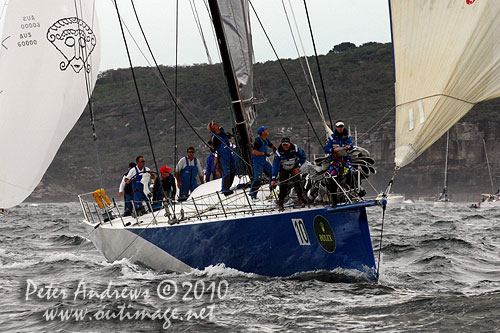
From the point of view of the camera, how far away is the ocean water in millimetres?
5926

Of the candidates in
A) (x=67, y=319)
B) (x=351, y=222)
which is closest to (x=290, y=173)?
(x=351, y=222)

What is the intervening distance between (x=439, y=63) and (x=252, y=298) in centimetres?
303

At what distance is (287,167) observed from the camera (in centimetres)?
814

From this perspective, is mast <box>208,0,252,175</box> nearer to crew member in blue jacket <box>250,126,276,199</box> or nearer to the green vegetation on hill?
crew member in blue jacket <box>250,126,276,199</box>

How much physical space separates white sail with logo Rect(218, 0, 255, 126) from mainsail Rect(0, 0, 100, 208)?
2.24m

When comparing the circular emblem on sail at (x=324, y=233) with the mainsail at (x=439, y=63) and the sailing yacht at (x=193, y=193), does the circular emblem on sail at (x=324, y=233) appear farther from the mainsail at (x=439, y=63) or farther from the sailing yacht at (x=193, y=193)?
the mainsail at (x=439, y=63)

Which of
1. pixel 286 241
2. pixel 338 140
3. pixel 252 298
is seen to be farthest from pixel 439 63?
pixel 286 241

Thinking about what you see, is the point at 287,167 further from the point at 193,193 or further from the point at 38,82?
the point at 38,82

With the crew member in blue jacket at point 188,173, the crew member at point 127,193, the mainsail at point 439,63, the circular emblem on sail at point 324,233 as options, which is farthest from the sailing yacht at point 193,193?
the mainsail at point 439,63

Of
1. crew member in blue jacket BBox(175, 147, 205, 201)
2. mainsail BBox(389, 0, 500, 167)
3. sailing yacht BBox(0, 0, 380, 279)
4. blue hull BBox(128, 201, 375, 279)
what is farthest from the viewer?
crew member in blue jacket BBox(175, 147, 205, 201)

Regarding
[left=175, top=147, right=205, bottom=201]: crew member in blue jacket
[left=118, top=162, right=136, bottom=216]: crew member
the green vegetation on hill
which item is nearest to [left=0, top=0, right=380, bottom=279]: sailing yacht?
[left=118, top=162, right=136, bottom=216]: crew member

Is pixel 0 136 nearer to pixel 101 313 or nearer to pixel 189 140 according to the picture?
pixel 101 313

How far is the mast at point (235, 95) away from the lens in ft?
33.2

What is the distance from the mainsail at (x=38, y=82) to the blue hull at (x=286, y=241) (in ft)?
9.44
